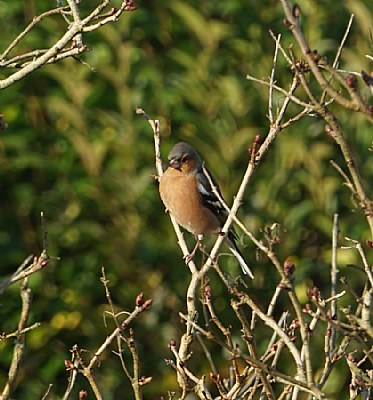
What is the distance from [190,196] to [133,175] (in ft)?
3.03

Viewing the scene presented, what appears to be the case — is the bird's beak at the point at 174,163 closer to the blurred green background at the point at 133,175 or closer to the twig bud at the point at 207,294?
the blurred green background at the point at 133,175

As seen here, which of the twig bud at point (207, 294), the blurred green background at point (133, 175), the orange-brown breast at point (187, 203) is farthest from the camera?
the blurred green background at point (133, 175)

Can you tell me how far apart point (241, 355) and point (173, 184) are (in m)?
3.18

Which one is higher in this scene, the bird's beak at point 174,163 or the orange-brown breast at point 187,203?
the bird's beak at point 174,163

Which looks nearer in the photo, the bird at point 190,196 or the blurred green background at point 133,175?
the bird at point 190,196

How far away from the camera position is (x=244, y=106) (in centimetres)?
704

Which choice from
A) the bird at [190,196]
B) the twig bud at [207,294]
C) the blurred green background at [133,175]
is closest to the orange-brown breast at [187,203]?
the bird at [190,196]

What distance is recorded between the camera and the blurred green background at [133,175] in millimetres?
6648

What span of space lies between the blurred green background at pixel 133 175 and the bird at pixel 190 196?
64 cm

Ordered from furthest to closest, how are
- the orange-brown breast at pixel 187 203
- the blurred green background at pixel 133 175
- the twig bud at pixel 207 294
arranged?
the blurred green background at pixel 133 175, the orange-brown breast at pixel 187 203, the twig bud at pixel 207 294

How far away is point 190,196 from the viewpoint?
5.97m

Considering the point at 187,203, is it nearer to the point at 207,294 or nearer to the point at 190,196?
the point at 190,196

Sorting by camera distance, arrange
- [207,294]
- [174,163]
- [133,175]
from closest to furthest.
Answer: [207,294] → [174,163] → [133,175]

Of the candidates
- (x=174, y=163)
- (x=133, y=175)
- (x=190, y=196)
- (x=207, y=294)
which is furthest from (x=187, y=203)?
(x=207, y=294)
